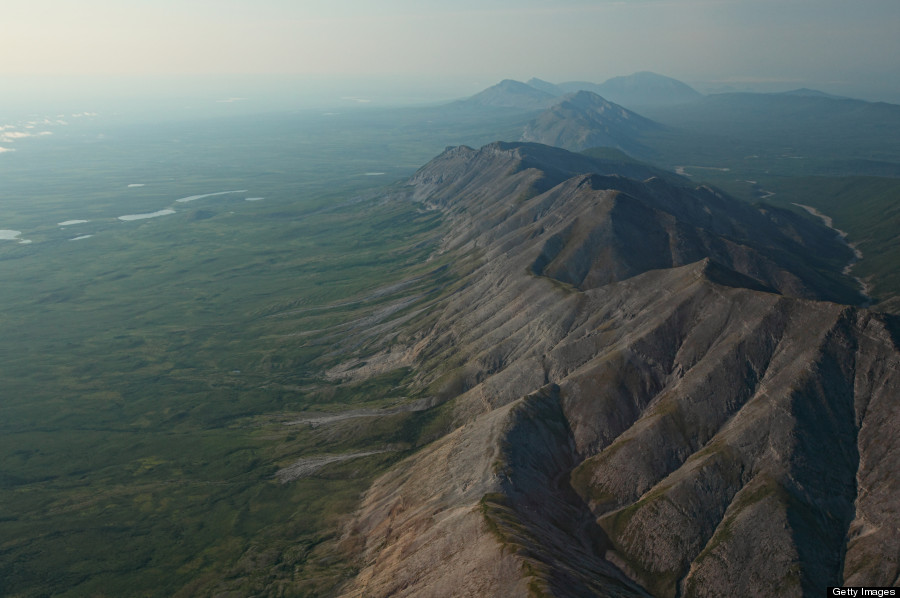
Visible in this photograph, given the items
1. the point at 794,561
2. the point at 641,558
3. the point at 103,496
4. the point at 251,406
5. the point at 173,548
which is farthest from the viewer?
the point at 251,406

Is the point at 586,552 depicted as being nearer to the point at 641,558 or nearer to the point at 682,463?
the point at 641,558

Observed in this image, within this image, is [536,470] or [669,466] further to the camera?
[536,470]

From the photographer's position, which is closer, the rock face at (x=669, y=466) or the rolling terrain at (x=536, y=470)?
the rock face at (x=669, y=466)

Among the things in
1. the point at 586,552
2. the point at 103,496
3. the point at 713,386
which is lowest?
the point at 103,496

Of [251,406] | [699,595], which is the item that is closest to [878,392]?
[699,595]

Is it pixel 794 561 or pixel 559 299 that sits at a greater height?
pixel 559 299

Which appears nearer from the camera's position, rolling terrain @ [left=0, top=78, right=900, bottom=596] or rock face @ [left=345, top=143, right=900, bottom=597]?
rock face @ [left=345, top=143, right=900, bottom=597]

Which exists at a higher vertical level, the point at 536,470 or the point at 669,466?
the point at 669,466

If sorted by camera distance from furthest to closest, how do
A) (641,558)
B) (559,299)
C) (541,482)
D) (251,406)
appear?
(251,406)
(559,299)
(541,482)
(641,558)

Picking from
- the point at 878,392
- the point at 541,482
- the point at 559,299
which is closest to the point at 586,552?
the point at 541,482

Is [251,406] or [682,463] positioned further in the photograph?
[251,406]
